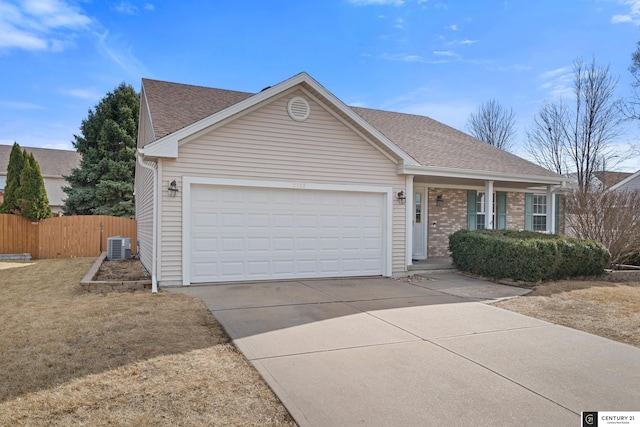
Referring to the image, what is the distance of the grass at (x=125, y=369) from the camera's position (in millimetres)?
3211

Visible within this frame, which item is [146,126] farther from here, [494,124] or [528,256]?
[494,124]

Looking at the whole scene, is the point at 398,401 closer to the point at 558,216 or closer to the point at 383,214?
the point at 383,214

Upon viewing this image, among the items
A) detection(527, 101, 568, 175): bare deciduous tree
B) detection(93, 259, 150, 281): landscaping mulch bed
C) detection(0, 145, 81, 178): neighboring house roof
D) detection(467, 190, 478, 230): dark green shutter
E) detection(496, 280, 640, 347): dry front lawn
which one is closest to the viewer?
detection(496, 280, 640, 347): dry front lawn

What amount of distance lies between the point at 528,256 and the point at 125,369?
877cm

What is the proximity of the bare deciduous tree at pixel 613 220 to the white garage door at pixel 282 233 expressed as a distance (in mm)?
6618

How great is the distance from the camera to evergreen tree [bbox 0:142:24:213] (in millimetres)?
16375

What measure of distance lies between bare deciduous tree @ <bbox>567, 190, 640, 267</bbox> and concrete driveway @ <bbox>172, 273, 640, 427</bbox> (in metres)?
6.92

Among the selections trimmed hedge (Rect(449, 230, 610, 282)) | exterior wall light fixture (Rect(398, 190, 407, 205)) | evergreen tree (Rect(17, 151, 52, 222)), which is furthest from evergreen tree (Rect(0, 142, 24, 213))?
trimmed hedge (Rect(449, 230, 610, 282))

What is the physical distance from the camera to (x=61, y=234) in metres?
17.1

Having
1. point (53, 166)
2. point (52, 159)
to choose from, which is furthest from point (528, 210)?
point (52, 159)

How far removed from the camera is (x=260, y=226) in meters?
9.55

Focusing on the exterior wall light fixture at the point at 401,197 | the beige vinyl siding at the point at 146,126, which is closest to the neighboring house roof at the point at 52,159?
the beige vinyl siding at the point at 146,126

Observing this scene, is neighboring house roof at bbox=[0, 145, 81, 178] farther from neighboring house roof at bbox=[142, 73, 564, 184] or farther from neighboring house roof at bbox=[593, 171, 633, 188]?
neighboring house roof at bbox=[593, 171, 633, 188]

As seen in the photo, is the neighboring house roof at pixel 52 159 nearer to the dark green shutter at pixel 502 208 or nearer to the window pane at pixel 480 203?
the window pane at pixel 480 203
